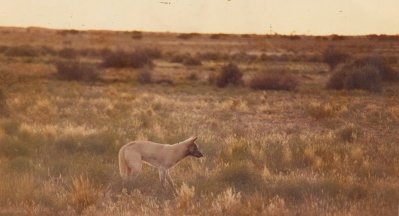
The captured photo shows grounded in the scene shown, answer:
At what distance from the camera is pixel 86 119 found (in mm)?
18859

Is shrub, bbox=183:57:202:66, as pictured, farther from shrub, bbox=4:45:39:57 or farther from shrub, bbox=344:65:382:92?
shrub, bbox=344:65:382:92

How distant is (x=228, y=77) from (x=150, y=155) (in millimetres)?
24171

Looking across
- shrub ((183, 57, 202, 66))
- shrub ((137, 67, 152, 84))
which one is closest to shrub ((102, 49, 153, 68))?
shrub ((183, 57, 202, 66))

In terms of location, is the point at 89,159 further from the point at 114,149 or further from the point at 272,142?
the point at 272,142

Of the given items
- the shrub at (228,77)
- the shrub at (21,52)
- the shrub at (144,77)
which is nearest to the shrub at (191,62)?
the shrub at (21,52)

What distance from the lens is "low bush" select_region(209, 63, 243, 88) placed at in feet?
110

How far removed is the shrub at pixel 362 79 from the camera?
31.1 meters

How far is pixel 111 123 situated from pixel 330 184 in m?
9.68

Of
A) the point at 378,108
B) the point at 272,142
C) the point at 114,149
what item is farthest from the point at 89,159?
the point at 378,108

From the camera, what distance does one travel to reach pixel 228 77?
3406cm

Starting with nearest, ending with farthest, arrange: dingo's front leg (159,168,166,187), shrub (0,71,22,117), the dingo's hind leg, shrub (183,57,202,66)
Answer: the dingo's hind leg
dingo's front leg (159,168,166,187)
shrub (0,71,22,117)
shrub (183,57,202,66)

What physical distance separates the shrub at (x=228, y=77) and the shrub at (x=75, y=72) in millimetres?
7902

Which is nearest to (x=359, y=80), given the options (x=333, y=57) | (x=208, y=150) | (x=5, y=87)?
(x=5, y=87)

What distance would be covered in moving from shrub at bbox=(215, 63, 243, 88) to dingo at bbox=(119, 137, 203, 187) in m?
23.0
